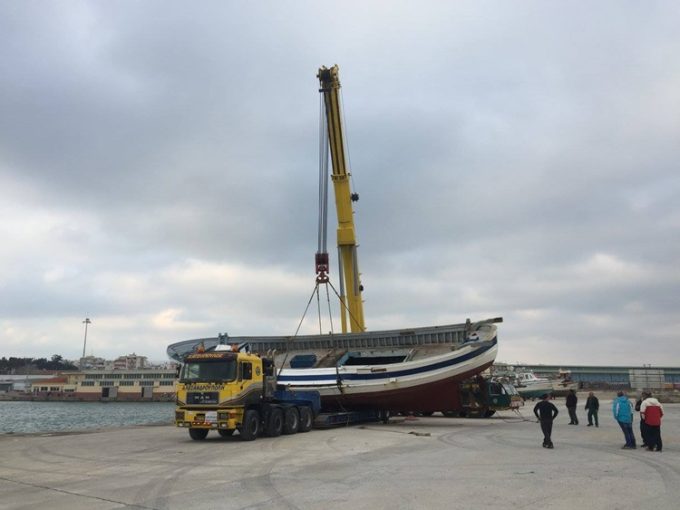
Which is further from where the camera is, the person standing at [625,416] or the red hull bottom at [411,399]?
the red hull bottom at [411,399]

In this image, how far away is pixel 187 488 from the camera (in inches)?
365

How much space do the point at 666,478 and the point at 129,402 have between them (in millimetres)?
112221

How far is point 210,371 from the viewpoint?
1741 centimetres

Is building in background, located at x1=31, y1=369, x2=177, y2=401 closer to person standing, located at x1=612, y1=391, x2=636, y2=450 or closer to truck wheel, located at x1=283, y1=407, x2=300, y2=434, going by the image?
truck wheel, located at x1=283, y1=407, x2=300, y2=434

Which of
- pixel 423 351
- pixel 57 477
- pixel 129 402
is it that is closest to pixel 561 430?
pixel 423 351

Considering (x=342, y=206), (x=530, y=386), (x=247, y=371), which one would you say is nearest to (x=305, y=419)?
(x=247, y=371)

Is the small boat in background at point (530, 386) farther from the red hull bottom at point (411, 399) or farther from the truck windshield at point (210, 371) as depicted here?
the truck windshield at point (210, 371)

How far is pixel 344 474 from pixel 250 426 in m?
7.84

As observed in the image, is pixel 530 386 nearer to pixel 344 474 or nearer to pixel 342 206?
pixel 342 206

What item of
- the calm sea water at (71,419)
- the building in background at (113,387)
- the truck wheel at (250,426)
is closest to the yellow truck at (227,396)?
the truck wheel at (250,426)

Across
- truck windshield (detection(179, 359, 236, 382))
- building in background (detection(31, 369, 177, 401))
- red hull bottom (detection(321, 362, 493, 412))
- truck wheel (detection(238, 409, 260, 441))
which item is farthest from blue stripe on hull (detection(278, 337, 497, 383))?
building in background (detection(31, 369, 177, 401))

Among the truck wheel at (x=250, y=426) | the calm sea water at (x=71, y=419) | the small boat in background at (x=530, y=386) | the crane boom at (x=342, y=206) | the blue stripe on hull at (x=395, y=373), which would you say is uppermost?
the crane boom at (x=342, y=206)

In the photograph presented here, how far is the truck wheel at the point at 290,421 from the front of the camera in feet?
63.2

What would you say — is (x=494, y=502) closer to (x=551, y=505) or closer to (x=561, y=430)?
(x=551, y=505)
